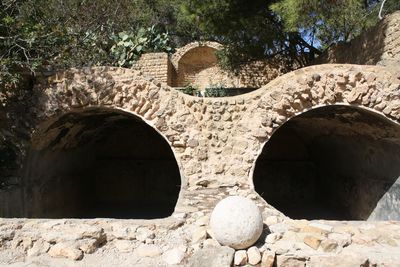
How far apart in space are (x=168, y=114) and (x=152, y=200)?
→ 524 cm

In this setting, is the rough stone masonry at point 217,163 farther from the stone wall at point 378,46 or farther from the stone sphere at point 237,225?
the stone wall at point 378,46

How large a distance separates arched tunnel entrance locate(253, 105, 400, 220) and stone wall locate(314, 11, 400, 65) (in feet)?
4.65

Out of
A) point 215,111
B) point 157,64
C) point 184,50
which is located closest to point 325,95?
point 215,111

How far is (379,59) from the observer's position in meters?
8.11

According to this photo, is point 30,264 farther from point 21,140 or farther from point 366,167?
point 366,167

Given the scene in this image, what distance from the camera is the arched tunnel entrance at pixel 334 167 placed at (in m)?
6.91

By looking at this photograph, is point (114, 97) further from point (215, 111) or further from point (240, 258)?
point (240, 258)

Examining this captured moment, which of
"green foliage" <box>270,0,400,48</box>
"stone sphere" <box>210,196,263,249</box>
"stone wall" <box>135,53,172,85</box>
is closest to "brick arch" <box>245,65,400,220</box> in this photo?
"stone sphere" <box>210,196,263,249</box>

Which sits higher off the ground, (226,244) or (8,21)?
(8,21)

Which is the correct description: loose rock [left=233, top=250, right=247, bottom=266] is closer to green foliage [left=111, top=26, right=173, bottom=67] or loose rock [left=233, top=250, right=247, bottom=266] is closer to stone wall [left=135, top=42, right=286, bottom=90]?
green foliage [left=111, top=26, right=173, bottom=67]

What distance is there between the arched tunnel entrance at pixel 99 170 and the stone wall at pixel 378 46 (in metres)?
5.16

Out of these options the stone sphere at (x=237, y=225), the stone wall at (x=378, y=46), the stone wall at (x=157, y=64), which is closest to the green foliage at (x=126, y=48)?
the stone wall at (x=157, y=64)

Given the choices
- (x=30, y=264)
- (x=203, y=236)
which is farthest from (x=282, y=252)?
(x=30, y=264)

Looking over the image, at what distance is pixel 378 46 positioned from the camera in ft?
26.8
